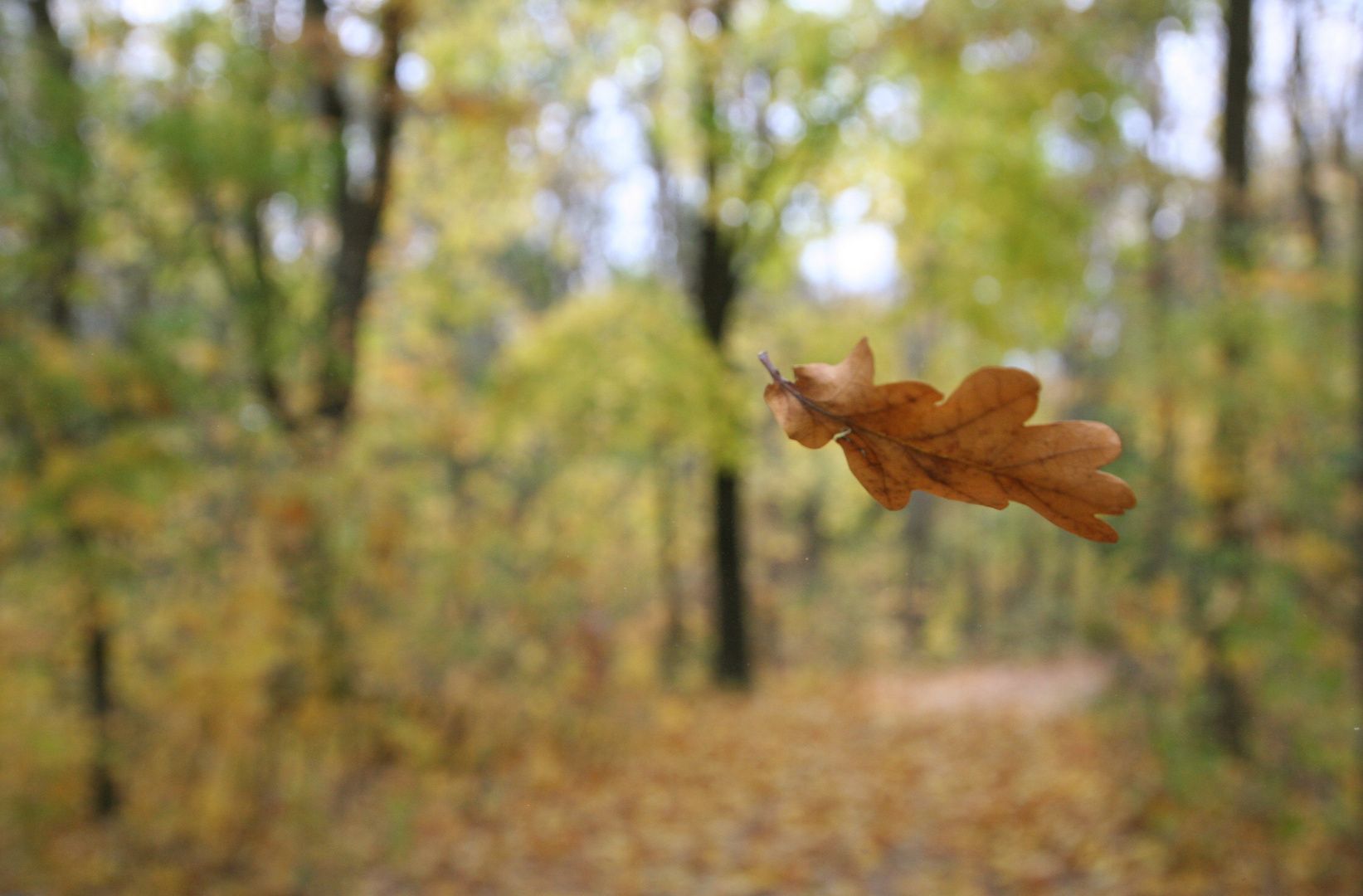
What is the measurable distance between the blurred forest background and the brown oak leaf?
4.76m

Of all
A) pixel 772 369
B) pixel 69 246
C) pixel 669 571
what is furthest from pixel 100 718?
pixel 669 571

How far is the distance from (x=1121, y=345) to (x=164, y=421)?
5585 mm

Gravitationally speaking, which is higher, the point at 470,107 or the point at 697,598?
the point at 470,107

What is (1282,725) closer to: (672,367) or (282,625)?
(672,367)

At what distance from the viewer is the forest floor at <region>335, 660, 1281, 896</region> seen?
16.2ft

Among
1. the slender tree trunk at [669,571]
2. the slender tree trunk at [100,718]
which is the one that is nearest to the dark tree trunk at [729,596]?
the slender tree trunk at [669,571]

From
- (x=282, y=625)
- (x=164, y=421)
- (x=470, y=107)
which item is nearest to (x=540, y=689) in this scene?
(x=282, y=625)

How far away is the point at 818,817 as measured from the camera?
5930mm

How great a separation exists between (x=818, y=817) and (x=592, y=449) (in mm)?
3736

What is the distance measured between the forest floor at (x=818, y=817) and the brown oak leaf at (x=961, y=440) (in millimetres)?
4743

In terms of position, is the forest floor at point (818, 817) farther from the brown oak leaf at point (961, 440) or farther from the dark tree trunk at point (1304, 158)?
the brown oak leaf at point (961, 440)

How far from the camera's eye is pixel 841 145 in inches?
339

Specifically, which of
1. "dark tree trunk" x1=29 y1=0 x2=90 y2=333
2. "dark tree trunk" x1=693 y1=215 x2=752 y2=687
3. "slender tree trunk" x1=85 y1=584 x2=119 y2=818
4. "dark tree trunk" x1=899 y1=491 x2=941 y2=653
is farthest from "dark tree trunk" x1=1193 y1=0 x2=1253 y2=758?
"dark tree trunk" x1=899 y1=491 x2=941 y2=653

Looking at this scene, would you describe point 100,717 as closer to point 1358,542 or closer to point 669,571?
point 1358,542
